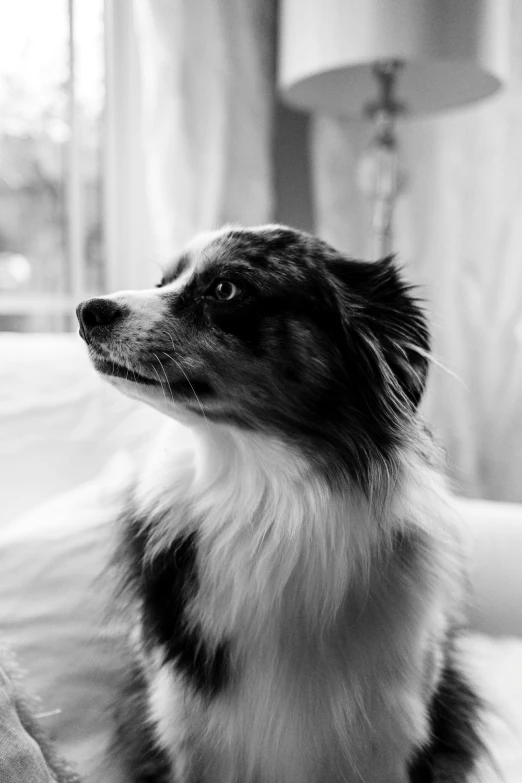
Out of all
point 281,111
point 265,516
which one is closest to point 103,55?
point 281,111

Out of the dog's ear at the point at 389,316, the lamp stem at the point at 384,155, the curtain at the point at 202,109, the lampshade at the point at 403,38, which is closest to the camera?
the dog's ear at the point at 389,316

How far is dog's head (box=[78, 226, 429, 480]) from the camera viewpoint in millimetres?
1040

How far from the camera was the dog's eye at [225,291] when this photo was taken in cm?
109

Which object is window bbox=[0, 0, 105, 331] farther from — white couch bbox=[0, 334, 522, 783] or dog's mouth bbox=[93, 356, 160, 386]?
dog's mouth bbox=[93, 356, 160, 386]

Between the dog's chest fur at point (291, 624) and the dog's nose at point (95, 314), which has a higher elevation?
the dog's nose at point (95, 314)

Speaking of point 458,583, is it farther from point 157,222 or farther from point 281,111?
point 281,111

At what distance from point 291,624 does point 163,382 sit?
1.34ft

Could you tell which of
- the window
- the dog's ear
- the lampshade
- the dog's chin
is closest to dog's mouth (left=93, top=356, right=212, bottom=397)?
the dog's chin

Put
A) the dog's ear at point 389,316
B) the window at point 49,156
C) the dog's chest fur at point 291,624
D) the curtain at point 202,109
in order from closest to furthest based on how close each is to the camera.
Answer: the dog's chest fur at point 291,624, the dog's ear at point 389,316, the curtain at point 202,109, the window at point 49,156

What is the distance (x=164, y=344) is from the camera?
1.05 m

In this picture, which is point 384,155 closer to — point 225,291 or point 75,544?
point 225,291

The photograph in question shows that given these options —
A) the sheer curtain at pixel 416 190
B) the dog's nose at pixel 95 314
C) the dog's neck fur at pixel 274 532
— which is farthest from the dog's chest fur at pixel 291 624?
the sheer curtain at pixel 416 190

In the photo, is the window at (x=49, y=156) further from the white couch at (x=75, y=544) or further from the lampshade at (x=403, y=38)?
the white couch at (x=75, y=544)

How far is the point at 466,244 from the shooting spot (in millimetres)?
2693
